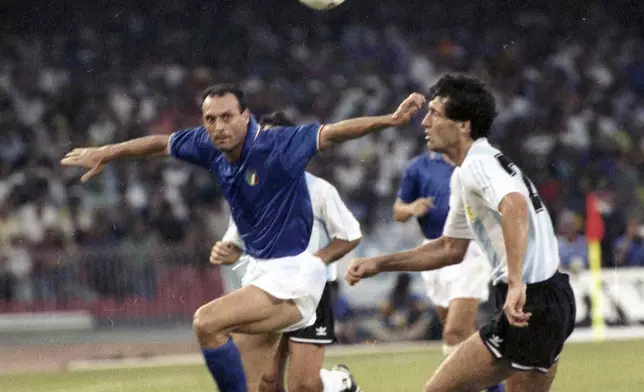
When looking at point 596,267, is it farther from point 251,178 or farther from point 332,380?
point 251,178

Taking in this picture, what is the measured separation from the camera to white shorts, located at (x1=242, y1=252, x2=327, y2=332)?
7051 millimetres

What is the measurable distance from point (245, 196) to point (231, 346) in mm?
906

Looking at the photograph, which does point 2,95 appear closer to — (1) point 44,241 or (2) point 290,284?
(1) point 44,241

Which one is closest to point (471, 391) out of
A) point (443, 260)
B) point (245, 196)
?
point (443, 260)

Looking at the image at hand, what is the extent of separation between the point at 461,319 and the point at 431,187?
109 cm

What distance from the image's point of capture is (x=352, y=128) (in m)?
6.70

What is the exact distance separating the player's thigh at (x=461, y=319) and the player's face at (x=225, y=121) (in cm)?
303

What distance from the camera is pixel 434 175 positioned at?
990 centimetres

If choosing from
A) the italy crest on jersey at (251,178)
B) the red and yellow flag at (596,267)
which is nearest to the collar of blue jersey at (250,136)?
the italy crest on jersey at (251,178)

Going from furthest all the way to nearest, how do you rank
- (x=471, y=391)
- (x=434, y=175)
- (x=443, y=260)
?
(x=434, y=175) < (x=443, y=260) < (x=471, y=391)

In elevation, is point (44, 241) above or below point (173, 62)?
below

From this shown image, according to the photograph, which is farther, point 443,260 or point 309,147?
point 309,147

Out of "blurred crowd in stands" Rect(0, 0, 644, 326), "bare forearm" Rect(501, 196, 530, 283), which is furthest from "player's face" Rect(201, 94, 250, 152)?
"blurred crowd in stands" Rect(0, 0, 644, 326)

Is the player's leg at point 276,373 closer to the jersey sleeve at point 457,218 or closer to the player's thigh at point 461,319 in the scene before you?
the player's thigh at point 461,319
